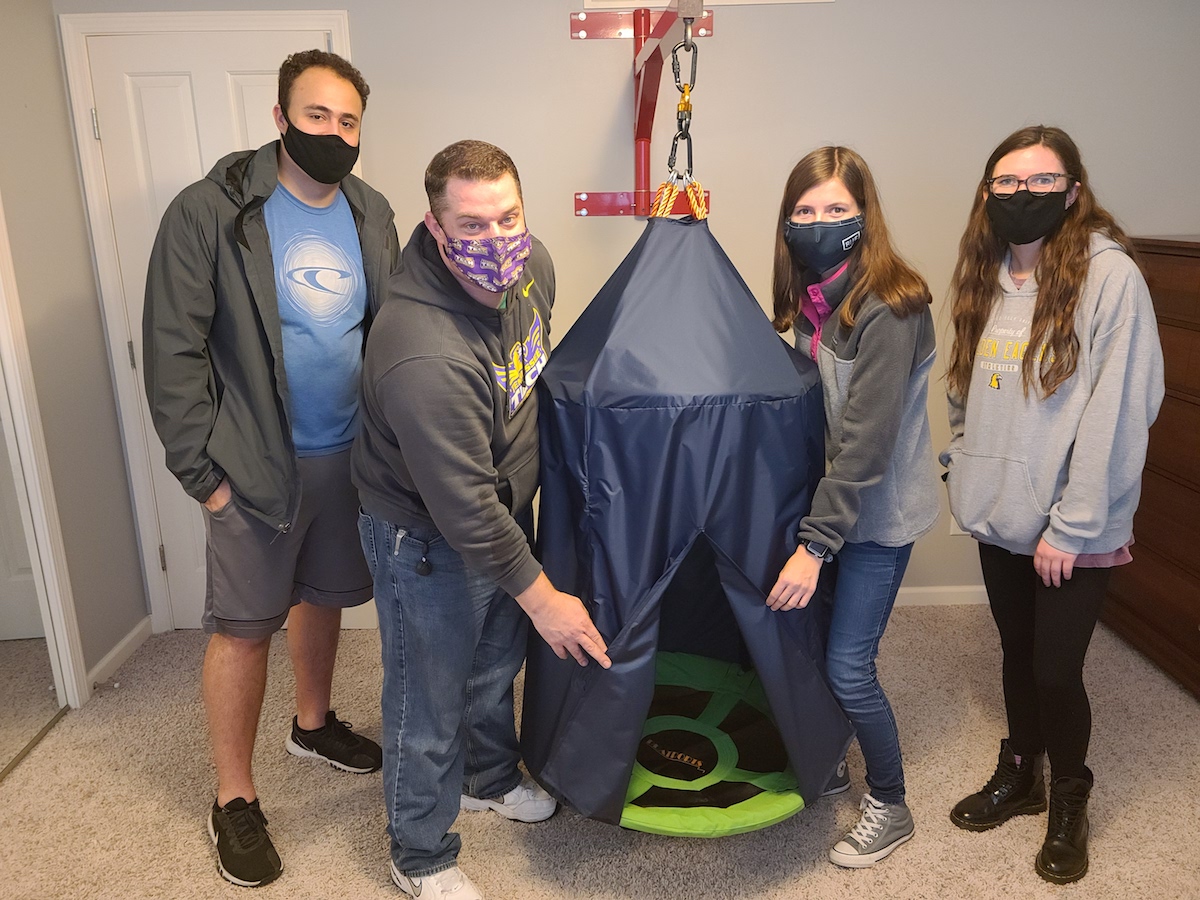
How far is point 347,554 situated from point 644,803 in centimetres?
85

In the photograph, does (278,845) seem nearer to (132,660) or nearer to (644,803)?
(644,803)

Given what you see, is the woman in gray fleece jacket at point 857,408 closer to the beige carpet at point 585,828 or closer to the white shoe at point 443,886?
the beige carpet at point 585,828

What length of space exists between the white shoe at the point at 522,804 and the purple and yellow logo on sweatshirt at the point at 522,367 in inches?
38.0

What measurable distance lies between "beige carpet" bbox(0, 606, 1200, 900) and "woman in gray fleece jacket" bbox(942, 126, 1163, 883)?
0.19m

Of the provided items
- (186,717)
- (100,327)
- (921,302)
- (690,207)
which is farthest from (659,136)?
(186,717)

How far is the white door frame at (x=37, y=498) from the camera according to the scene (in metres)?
2.41

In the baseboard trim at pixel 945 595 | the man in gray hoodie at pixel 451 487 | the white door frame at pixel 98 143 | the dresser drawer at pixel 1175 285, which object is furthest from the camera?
the baseboard trim at pixel 945 595

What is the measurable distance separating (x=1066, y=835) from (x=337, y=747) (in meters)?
1.66

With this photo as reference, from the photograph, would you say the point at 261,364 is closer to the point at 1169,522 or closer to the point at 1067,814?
the point at 1067,814

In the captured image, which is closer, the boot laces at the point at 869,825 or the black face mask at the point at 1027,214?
the black face mask at the point at 1027,214

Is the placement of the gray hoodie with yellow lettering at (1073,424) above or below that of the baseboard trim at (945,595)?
above

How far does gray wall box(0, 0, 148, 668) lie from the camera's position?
8.15 feet

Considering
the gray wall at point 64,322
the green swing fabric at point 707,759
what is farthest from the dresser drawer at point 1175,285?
the gray wall at point 64,322

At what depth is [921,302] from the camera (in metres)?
1.68
